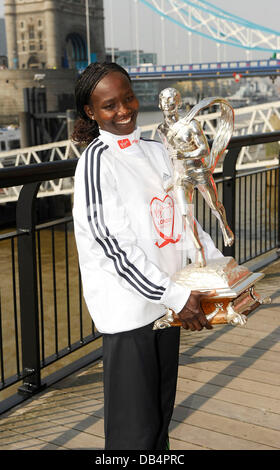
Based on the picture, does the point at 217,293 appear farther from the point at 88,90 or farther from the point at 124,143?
the point at 88,90

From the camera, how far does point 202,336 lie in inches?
145

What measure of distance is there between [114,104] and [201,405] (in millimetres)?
1701

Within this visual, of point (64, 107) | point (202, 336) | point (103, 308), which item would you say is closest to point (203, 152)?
point (103, 308)

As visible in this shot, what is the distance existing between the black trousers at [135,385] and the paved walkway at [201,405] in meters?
0.82

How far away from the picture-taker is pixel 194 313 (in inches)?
61.8

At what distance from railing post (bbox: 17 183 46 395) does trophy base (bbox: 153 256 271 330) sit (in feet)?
4.51

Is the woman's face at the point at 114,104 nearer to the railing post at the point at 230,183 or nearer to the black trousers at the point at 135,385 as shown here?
the black trousers at the point at 135,385

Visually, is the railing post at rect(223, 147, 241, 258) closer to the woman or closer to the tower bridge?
the woman

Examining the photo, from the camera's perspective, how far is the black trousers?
5.46 feet

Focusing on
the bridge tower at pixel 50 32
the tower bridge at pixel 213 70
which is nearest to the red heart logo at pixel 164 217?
the tower bridge at pixel 213 70

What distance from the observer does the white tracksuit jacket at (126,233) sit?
1.55 meters

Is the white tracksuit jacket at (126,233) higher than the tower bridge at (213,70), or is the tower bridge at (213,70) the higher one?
the tower bridge at (213,70)
